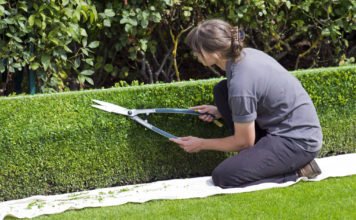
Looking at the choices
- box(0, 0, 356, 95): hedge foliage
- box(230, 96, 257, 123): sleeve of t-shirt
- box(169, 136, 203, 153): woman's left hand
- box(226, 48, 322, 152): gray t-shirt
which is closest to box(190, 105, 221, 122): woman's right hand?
box(169, 136, 203, 153): woman's left hand

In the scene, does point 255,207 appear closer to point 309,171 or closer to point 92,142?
point 309,171

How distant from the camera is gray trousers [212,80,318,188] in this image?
4.40m

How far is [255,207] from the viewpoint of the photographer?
3.95 metres

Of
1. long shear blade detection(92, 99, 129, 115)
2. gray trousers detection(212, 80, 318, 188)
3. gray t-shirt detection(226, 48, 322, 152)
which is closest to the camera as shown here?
gray t-shirt detection(226, 48, 322, 152)

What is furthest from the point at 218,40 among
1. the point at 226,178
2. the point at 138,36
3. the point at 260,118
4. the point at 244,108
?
the point at 138,36

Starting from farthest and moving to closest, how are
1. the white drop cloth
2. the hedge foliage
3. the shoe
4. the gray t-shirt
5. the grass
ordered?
the hedge foliage → the shoe → the gray t-shirt → the white drop cloth → the grass

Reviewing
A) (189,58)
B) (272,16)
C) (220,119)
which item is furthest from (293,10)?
(220,119)

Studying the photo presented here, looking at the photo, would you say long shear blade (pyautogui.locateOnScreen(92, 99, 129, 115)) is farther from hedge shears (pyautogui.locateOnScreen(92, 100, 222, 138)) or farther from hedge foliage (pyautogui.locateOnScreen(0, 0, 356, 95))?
hedge foliage (pyautogui.locateOnScreen(0, 0, 356, 95))

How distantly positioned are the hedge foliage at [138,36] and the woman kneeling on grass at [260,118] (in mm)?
1214

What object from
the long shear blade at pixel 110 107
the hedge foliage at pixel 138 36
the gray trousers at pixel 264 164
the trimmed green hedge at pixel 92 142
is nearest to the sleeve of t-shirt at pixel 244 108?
the gray trousers at pixel 264 164

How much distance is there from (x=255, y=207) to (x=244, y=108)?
0.63 metres

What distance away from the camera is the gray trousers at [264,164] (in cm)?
440

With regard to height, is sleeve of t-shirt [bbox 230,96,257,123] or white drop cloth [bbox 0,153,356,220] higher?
sleeve of t-shirt [bbox 230,96,257,123]

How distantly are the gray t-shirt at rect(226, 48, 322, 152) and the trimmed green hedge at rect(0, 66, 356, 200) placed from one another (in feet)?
1.89
